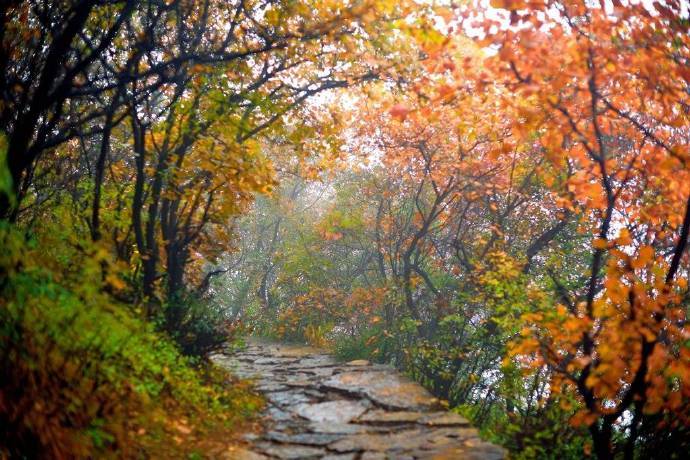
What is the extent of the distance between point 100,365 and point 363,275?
1048 cm

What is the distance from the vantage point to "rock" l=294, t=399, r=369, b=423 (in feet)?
17.8

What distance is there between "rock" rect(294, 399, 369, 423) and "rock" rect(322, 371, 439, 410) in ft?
0.95

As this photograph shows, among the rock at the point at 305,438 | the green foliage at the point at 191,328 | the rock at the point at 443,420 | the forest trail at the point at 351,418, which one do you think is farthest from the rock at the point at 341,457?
the green foliage at the point at 191,328

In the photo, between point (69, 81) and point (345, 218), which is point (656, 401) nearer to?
point (69, 81)

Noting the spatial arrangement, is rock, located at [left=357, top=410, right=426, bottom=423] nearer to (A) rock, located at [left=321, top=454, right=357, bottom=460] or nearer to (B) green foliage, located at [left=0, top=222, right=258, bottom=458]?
(A) rock, located at [left=321, top=454, right=357, bottom=460]

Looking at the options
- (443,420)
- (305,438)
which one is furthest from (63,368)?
(443,420)

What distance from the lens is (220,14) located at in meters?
6.27

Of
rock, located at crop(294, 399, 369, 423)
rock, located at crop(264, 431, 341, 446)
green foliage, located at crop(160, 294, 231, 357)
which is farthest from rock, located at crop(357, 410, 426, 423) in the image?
green foliage, located at crop(160, 294, 231, 357)

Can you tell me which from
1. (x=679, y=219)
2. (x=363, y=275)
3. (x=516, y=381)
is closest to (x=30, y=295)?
(x=679, y=219)

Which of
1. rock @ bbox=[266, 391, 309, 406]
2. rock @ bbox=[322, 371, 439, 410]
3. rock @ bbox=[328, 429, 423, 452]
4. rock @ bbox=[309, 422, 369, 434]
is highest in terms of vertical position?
rock @ bbox=[322, 371, 439, 410]

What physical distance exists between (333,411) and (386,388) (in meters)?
1.04

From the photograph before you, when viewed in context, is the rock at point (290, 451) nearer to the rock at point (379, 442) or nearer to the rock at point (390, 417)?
the rock at point (379, 442)

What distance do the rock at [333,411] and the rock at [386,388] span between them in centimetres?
29

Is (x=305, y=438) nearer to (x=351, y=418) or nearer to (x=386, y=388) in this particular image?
(x=351, y=418)
